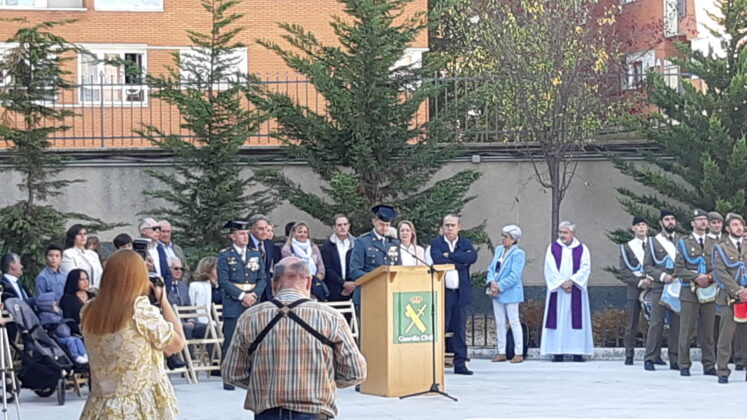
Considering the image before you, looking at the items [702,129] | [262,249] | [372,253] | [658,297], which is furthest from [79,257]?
[702,129]

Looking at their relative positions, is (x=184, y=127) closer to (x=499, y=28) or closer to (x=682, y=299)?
(x=499, y=28)

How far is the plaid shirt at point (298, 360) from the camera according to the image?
23.3ft

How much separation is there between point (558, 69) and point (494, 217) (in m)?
3.00

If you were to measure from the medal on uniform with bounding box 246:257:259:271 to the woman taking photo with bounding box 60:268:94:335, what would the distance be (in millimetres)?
1979

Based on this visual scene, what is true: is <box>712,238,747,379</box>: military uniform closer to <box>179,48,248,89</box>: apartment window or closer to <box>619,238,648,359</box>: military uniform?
<box>619,238,648,359</box>: military uniform

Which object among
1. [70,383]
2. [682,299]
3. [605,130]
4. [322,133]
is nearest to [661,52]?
[605,130]

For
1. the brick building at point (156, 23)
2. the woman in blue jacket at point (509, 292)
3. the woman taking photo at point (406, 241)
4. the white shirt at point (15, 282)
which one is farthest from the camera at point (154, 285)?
the brick building at point (156, 23)

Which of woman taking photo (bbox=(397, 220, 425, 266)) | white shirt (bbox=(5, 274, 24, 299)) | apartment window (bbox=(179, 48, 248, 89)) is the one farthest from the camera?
apartment window (bbox=(179, 48, 248, 89))

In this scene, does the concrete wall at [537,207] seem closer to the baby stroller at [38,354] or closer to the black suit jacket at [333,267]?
the black suit jacket at [333,267]

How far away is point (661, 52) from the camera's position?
3853 cm

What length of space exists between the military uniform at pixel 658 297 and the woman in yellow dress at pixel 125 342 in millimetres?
10564

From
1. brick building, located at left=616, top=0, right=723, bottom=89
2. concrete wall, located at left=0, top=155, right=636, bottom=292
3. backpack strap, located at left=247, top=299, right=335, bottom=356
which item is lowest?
backpack strap, located at left=247, top=299, right=335, bottom=356

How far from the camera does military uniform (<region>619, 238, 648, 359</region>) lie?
700 inches

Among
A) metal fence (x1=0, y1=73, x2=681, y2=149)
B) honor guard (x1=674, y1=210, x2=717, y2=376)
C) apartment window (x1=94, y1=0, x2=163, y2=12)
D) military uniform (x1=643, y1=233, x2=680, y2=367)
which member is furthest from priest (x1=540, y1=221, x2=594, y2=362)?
apartment window (x1=94, y1=0, x2=163, y2=12)
